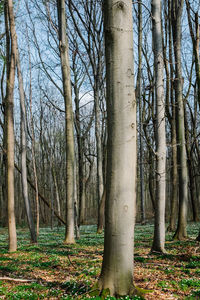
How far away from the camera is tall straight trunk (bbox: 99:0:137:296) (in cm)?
422

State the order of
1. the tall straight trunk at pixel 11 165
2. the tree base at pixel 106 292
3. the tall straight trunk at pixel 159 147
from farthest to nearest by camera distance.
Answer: the tall straight trunk at pixel 11 165, the tall straight trunk at pixel 159 147, the tree base at pixel 106 292

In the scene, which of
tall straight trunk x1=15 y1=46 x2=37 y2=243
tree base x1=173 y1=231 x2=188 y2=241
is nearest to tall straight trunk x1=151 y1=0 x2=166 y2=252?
tree base x1=173 y1=231 x2=188 y2=241

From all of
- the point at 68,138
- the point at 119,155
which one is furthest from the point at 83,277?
the point at 68,138

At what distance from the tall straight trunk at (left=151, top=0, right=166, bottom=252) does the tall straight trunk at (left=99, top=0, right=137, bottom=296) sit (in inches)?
167

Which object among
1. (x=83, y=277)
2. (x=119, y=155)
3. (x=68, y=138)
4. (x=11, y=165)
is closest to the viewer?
(x=119, y=155)

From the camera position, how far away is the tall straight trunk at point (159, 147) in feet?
27.7

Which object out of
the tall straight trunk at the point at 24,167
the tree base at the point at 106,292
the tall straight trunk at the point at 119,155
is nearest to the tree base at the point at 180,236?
the tall straight trunk at the point at 24,167

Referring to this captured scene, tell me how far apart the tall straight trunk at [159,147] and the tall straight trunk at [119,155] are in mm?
4247

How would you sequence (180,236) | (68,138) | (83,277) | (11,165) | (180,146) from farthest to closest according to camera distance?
1. (68,138)
2. (180,146)
3. (180,236)
4. (11,165)
5. (83,277)

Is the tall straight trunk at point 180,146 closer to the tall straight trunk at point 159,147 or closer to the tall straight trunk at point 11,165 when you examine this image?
the tall straight trunk at point 159,147

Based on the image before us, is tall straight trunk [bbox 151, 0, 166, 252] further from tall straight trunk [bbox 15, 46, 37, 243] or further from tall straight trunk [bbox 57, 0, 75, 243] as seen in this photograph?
tall straight trunk [bbox 15, 46, 37, 243]

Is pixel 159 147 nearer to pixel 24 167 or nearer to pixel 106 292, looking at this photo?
pixel 106 292

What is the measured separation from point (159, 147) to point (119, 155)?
176 inches

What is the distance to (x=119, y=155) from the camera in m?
4.30
